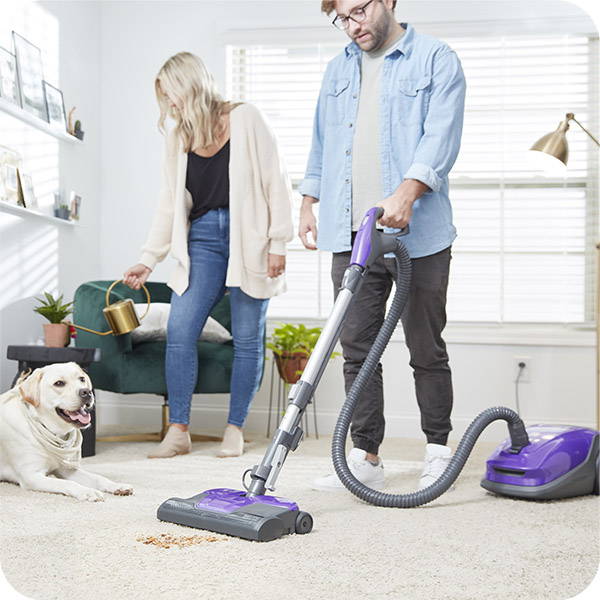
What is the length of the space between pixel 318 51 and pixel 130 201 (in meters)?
1.25

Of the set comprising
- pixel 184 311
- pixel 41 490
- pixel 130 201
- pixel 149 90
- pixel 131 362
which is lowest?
pixel 41 490

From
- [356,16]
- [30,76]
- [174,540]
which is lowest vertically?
[174,540]

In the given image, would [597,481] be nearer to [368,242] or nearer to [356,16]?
[368,242]

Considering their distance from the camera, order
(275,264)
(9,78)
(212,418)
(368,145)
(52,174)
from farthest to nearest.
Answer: (212,418)
(52,174)
(9,78)
(275,264)
(368,145)

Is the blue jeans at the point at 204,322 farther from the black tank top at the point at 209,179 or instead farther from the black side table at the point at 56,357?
the black side table at the point at 56,357

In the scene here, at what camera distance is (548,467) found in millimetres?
2041

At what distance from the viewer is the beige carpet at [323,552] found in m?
1.31

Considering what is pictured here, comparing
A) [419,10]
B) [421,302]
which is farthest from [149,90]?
[421,302]

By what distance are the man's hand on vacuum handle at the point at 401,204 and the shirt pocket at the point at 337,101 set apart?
0.38m

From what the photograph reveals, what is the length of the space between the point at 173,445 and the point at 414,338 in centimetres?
105

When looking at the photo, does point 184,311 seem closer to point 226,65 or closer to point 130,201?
point 130,201

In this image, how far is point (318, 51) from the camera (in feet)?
12.5

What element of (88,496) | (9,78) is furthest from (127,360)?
(9,78)

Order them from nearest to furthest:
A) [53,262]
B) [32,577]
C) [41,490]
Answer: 1. [32,577]
2. [41,490]
3. [53,262]
